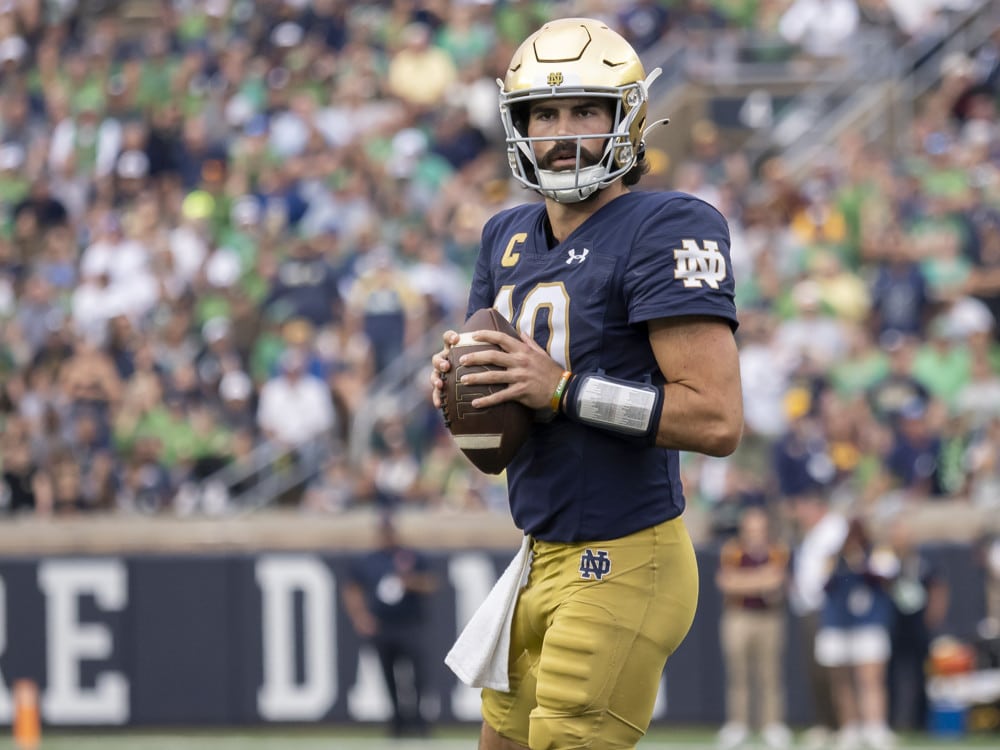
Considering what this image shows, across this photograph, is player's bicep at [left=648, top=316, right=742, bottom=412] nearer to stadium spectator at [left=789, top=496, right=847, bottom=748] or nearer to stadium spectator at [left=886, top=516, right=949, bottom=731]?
stadium spectator at [left=789, top=496, right=847, bottom=748]

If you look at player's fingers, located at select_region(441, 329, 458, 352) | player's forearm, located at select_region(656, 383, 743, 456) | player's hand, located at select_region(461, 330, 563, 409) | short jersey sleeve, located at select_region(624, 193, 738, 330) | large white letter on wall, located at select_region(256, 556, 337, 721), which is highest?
short jersey sleeve, located at select_region(624, 193, 738, 330)

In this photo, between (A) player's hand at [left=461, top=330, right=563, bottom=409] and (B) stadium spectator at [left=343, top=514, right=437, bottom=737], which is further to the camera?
(B) stadium spectator at [left=343, top=514, right=437, bottom=737]

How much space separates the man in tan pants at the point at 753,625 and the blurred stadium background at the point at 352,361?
0.39 metres

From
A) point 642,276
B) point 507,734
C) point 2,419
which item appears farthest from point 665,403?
point 2,419

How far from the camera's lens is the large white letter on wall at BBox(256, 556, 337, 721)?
12.9 m

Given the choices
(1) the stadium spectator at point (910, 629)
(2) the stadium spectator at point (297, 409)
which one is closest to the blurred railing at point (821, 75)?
(2) the stadium spectator at point (297, 409)

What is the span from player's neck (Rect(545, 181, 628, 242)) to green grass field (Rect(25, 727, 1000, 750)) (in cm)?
752

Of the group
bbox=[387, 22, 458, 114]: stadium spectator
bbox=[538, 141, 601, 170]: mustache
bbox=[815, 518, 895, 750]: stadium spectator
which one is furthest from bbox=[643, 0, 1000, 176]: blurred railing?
bbox=[538, 141, 601, 170]: mustache

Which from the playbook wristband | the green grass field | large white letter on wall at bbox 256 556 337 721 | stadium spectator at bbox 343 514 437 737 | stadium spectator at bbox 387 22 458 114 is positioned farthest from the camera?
stadium spectator at bbox 387 22 458 114

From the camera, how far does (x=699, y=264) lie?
406cm

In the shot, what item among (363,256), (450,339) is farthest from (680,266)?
(363,256)

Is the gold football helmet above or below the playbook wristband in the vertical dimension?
above

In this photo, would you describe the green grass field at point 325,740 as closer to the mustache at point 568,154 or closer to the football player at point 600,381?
the football player at point 600,381

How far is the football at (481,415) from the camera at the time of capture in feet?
13.5
